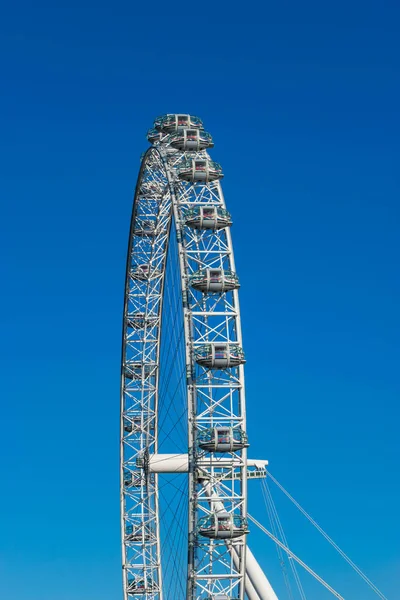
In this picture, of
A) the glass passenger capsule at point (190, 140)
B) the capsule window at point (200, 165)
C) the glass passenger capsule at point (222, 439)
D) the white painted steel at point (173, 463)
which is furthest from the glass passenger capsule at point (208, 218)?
the white painted steel at point (173, 463)

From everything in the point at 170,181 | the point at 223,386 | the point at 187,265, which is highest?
the point at 170,181

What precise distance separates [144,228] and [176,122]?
1108cm

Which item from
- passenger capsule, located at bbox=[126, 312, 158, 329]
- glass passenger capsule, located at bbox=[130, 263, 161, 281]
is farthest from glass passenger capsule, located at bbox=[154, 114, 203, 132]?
passenger capsule, located at bbox=[126, 312, 158, 329]

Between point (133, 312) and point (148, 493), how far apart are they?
1328cm

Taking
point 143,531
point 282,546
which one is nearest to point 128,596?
point 143,531

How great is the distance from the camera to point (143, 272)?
339 feet

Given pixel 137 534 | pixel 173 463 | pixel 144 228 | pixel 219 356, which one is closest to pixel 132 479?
pixel 137 534

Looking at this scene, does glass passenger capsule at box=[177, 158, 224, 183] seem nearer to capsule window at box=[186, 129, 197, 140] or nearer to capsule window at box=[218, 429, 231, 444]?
capsule window at box=[186, 129, 197, 140]

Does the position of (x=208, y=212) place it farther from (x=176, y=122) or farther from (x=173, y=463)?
(x=173, y=463)

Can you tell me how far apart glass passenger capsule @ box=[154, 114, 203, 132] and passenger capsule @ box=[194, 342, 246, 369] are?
697 inches

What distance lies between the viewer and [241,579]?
258 ft

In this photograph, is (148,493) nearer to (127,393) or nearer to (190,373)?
(127,393)

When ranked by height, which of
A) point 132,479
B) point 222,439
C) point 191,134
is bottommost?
point 222,439

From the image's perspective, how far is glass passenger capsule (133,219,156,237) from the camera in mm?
100750
